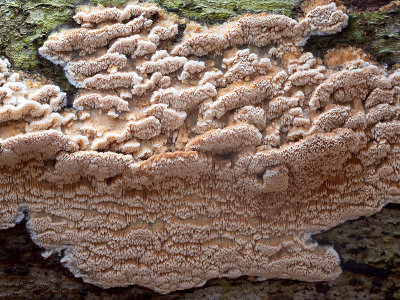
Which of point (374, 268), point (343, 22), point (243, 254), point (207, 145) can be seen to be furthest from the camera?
point (374, 268)

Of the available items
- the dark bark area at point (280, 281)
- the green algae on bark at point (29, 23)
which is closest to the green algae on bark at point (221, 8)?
the green algae on bark at point (29, 23)

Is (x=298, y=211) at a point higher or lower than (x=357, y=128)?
lower

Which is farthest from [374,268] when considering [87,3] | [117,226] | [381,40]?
[87,3]

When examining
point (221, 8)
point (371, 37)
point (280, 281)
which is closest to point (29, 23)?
point (221, 8)

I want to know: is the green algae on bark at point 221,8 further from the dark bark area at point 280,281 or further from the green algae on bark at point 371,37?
the dark bark area at point 280,281

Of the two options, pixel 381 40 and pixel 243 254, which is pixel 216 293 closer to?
pixel 243 254

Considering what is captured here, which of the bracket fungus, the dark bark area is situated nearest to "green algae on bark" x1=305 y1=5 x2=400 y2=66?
the bracket fungus
